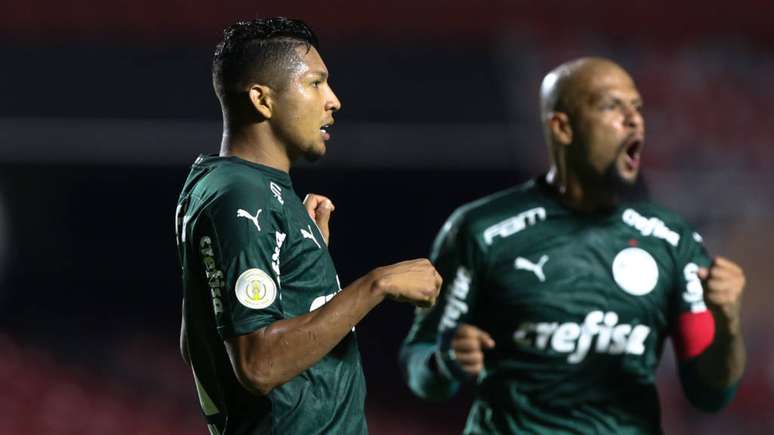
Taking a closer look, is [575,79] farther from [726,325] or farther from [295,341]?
[295,341]

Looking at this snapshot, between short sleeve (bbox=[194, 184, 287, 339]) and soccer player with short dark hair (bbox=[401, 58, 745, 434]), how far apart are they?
1398 millimetres

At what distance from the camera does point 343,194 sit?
916 centimetres

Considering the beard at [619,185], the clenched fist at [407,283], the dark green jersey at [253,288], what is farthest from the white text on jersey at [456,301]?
the clenched fist at [407,283]

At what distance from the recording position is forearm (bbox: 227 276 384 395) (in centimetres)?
248

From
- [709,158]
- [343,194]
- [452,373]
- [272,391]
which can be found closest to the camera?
[272,391]

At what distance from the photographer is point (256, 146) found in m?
2.78

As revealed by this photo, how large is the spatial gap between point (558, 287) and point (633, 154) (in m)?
0.46

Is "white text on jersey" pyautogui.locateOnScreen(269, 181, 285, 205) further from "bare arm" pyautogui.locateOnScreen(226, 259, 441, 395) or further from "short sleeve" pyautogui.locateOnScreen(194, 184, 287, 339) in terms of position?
"bare arm" pyautogui.locateOnScreen(226, 259, 441, 395)

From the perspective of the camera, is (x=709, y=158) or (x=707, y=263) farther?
(x=709, y=158)

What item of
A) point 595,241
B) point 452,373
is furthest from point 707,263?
point 452,373

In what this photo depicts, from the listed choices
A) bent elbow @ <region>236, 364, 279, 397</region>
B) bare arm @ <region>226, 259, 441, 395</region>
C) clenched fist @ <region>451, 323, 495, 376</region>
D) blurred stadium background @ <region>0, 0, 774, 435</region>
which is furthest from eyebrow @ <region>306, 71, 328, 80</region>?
blurred stadium background @ <region>0, 0, 774, 435</region>

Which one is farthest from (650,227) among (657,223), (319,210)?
(319,210)

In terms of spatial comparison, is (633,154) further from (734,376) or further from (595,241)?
(734,376)

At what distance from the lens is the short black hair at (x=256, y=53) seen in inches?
109
